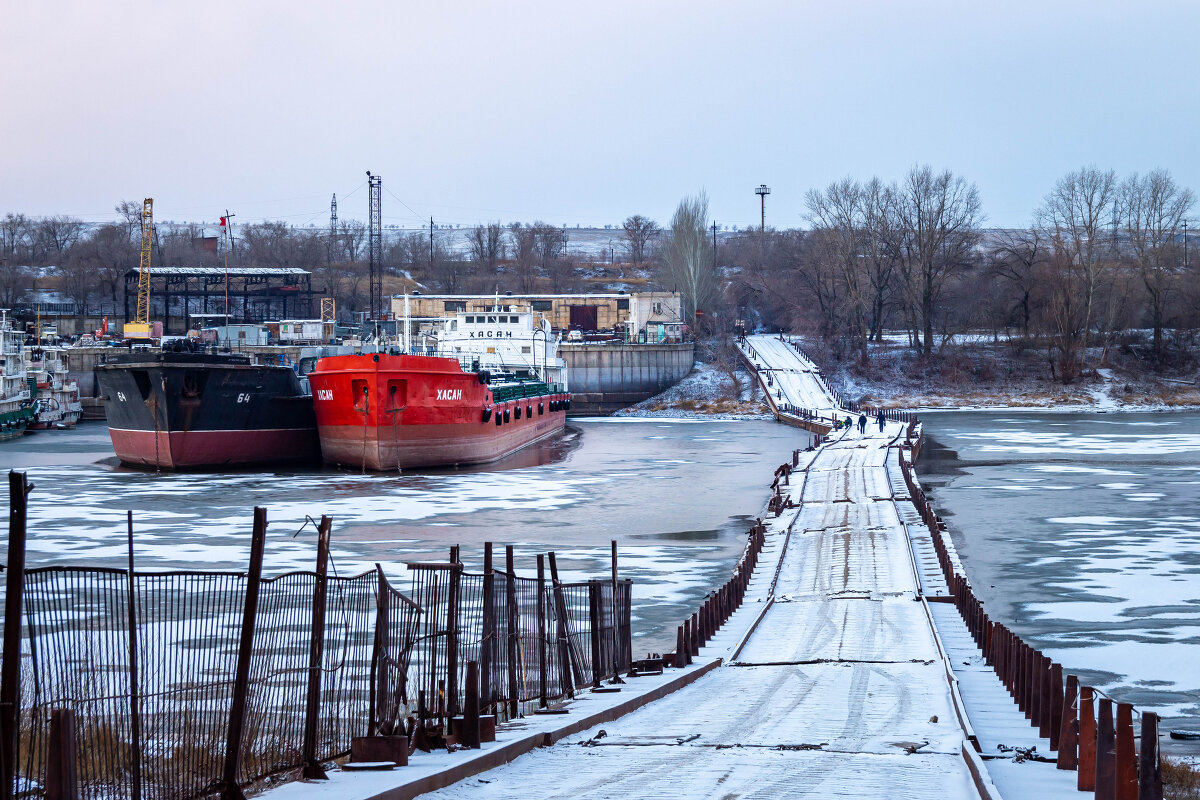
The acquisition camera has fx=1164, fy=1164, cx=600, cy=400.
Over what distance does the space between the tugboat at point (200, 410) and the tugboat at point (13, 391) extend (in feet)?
49.1

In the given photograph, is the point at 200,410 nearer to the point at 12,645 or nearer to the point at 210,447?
the point at 210,447

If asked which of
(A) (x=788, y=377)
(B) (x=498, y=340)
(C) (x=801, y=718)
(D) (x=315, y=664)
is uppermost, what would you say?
(B) (x=498, y=340)

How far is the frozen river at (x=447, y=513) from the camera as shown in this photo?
2206 centimetres

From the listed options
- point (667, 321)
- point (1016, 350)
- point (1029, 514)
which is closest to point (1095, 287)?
point (1016, 350)

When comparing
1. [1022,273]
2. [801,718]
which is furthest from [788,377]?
[801,718]

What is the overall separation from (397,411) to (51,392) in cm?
3491

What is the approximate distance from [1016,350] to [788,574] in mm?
69795

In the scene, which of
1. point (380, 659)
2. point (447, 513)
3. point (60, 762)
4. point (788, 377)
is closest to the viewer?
point (60, 762)

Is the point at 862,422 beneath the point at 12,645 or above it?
beneath

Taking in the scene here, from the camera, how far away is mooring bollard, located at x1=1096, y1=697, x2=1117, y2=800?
6.88 m

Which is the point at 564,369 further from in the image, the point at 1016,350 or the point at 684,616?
the point at 684,616

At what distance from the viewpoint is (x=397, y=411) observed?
4069 centimetres

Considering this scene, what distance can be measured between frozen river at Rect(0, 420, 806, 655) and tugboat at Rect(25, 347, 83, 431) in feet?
46.9

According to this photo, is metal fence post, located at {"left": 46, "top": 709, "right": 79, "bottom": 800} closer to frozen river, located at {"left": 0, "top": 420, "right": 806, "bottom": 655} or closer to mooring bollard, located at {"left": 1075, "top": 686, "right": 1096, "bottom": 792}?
mooring bollard, located at {"left": 1075, "top": 686, "right": 1096, "bottom": 792}
